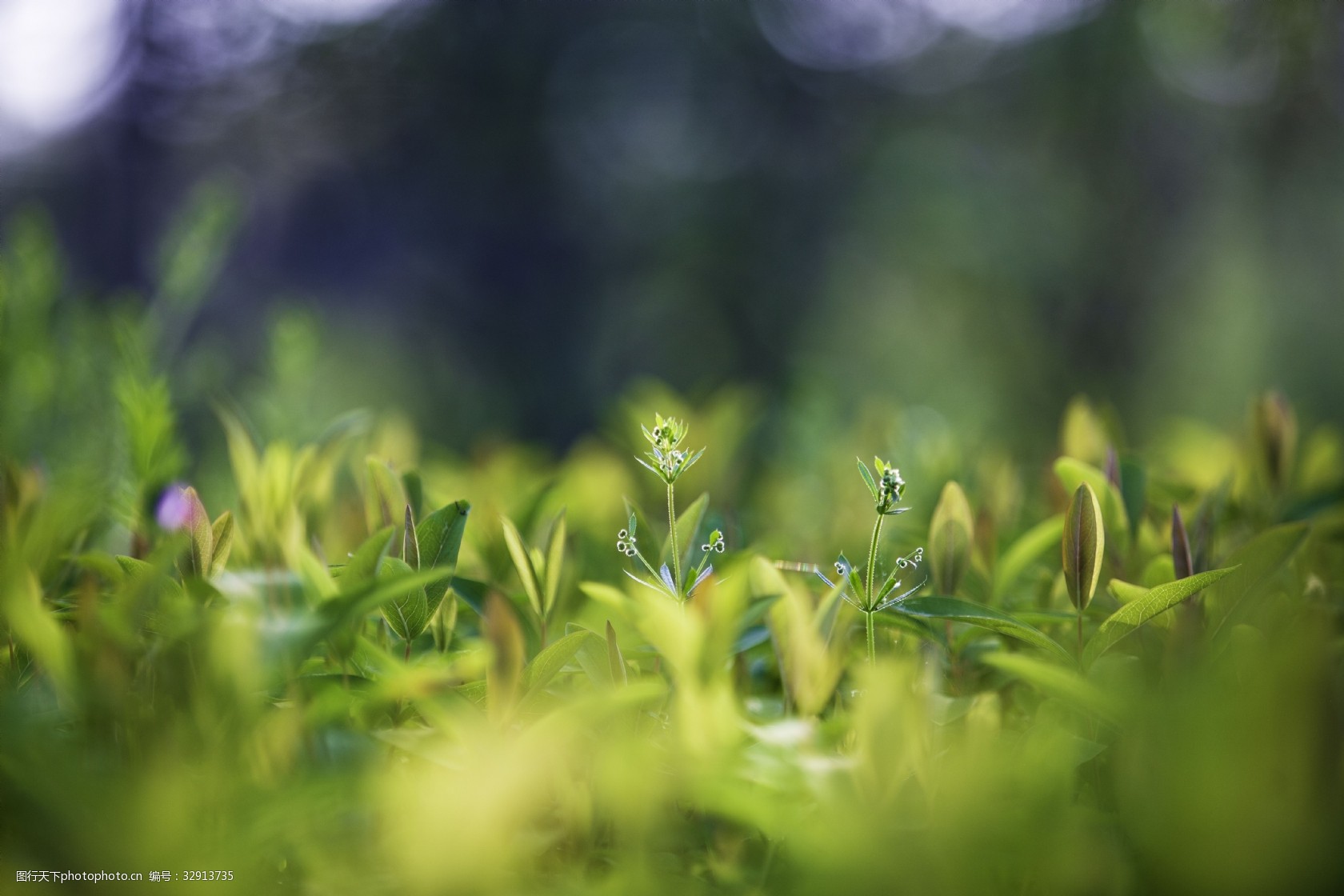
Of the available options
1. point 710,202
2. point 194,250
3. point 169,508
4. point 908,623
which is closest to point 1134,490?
point 908,623

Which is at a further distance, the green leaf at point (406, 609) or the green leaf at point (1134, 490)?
the green leaf at point (1134, 490)

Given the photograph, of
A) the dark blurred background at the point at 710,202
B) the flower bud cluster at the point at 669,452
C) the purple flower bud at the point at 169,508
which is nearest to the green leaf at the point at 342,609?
the flower bud cluster at the point at 669,452

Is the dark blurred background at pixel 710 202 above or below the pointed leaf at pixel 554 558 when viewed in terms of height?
below

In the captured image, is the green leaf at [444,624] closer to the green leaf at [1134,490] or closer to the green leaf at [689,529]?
the green leaf at [689,529]

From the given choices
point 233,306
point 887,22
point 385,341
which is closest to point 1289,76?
point 887,22

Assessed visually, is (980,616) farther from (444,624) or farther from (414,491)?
(414,491)

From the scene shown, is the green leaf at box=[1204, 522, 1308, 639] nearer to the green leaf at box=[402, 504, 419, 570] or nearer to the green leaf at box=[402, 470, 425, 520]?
the green leaf at box=[402, 504, 419, 570]

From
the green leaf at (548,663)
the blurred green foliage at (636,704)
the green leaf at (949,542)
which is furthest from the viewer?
the green leaf at (949,542)
